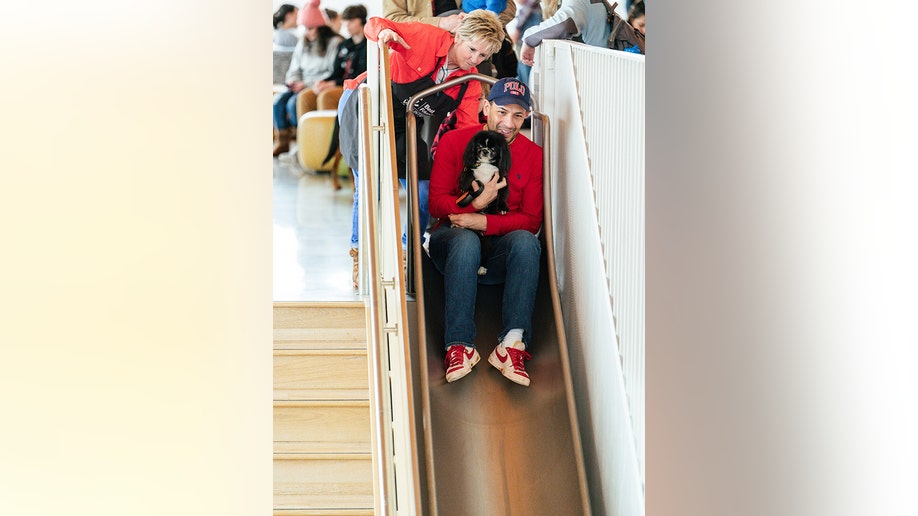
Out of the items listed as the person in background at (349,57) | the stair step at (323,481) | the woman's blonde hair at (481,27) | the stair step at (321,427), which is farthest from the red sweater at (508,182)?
the person in background at (349,57)

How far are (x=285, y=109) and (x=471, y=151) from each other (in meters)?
2.46

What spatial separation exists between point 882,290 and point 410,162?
8.68 feet


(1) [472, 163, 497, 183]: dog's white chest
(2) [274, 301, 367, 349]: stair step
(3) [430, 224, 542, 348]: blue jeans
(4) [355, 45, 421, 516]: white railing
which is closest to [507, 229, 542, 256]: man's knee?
A: (3) [430, 224, 542, 348]: blue jeans

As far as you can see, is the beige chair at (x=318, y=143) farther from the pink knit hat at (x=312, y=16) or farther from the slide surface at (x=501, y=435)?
the slide surface at (x=501, y=435)

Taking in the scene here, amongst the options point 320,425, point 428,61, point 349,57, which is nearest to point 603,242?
point 428,61

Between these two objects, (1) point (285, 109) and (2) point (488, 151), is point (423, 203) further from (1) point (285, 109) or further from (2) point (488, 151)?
(1) point (285, 109)

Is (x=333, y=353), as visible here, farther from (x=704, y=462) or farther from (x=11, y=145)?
(x=11, y=145)

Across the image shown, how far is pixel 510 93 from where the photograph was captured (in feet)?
9.98

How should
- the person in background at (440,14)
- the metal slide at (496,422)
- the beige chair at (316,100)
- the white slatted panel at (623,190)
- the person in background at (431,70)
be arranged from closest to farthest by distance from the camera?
1. the white slatted panel at (623,190)
2. the metal slide at (496,422)
3. the person in background at (431,70)
4. the person in background at (440,14)
5. the beige chair at (316,100)

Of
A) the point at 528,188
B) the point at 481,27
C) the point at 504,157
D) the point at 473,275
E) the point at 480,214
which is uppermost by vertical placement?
the point at 481,27

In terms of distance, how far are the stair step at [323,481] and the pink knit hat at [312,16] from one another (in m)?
2.93

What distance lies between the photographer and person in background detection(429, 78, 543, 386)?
2971 millimetres

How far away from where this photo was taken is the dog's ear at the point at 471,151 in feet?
10.0

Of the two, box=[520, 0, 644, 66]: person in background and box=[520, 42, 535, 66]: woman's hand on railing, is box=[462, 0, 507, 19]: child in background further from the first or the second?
box=[520, 0, 644, 66]: person in background
